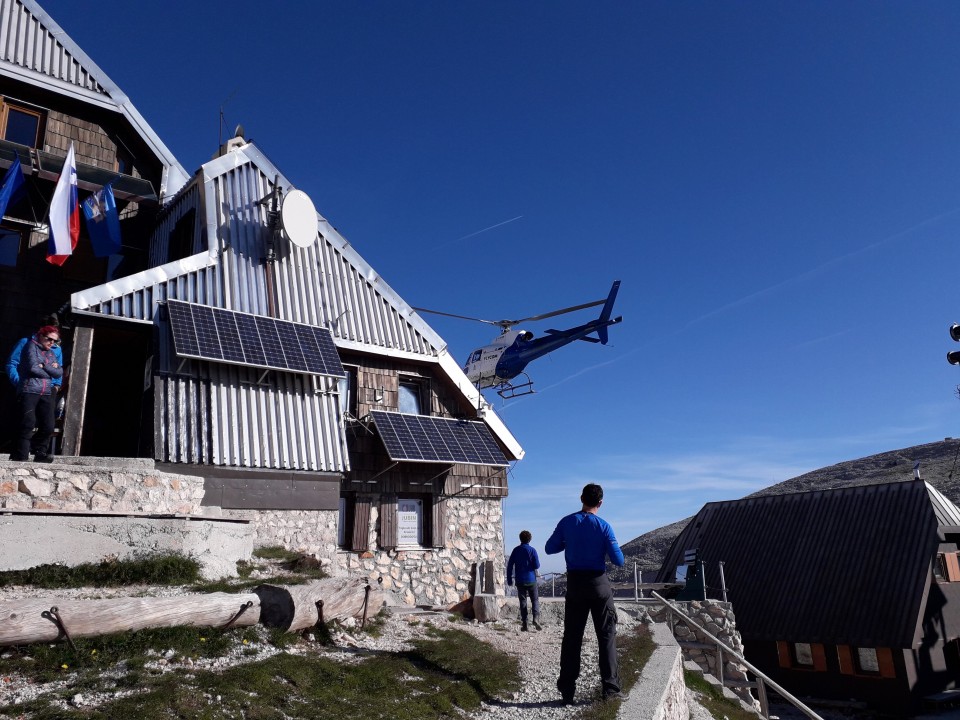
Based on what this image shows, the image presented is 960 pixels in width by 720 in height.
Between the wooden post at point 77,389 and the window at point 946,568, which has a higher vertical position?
the wooden post at point 77,389

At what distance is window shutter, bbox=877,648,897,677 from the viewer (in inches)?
921

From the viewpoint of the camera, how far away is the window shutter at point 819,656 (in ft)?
82.5

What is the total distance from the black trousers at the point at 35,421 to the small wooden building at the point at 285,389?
1896mm

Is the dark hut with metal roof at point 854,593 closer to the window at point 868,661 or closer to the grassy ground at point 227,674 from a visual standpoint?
the window at point 868,661

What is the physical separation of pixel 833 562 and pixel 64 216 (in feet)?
89.3

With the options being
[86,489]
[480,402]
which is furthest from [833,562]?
[86,489]

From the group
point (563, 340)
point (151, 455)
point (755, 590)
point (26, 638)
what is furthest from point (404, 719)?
point (563, 340)

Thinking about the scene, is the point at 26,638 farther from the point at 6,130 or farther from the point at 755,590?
the point at 755,590

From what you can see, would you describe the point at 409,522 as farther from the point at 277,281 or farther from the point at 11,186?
the point at 11,186

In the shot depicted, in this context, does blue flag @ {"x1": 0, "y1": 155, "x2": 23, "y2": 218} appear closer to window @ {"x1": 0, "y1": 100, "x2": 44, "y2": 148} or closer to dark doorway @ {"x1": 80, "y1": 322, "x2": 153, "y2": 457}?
window @ {"x1": 0, "y1": 100, "x2": 44, "y2": 148}

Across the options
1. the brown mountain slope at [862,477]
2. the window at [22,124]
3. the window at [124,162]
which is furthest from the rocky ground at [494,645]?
the brown mountain slope at [862,477]

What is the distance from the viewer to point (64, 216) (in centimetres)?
1425

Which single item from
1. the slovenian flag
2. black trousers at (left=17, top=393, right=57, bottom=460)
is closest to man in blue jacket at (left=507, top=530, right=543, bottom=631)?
black trousers at (left=17, top=393, right=57, bottom=460)

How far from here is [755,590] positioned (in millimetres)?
27891
